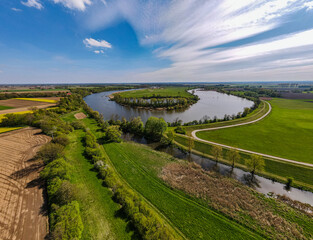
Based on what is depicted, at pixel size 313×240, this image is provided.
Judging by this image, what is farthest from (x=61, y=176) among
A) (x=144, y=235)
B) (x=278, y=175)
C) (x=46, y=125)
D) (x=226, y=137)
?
(x=226, y=137)

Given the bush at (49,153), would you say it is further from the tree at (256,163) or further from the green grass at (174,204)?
the tree at (256,163)

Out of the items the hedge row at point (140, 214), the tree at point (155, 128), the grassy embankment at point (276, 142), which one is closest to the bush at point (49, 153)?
the hedge row at point (140, 214)

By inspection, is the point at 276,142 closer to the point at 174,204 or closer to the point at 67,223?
the point at 174,204

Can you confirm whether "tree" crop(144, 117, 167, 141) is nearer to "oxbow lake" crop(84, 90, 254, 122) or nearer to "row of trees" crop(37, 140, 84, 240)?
"oxbow lake" crop(84, 90, 254, 122)

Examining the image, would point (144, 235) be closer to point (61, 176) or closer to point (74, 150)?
point (61, 176)

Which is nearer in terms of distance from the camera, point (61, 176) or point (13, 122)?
point (61, 176)

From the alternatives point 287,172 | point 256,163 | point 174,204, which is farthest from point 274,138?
point 174,204
